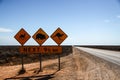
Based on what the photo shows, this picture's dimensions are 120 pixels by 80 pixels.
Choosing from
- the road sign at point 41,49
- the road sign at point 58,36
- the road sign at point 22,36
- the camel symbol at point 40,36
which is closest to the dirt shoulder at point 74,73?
the road sign at point 41,49

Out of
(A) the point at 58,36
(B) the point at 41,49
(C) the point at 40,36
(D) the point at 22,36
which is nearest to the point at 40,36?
(C) the point at 40,36

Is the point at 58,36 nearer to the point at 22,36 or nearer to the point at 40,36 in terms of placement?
the point at 40,36

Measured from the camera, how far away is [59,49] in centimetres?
1859

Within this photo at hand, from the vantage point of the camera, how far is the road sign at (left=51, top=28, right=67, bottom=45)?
18.5m

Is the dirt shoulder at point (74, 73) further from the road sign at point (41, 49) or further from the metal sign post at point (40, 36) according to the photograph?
the metal sign post at point (40, 36)

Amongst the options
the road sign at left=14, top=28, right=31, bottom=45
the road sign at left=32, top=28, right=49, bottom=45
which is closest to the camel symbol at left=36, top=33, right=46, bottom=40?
the road sign at left=32, top=28, right=49, bottom=45

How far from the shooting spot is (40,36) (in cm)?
1797

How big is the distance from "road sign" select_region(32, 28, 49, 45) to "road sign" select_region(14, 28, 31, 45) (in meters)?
0.69

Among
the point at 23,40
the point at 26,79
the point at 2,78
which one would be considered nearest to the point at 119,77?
the point at 26,79

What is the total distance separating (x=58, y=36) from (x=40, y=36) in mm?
1307

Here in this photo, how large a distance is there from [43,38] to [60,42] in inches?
50.8

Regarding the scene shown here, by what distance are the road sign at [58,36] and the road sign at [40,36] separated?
1.95 feet

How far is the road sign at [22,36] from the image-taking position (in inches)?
734

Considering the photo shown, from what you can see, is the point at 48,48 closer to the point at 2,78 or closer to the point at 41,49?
the point at 41,49
